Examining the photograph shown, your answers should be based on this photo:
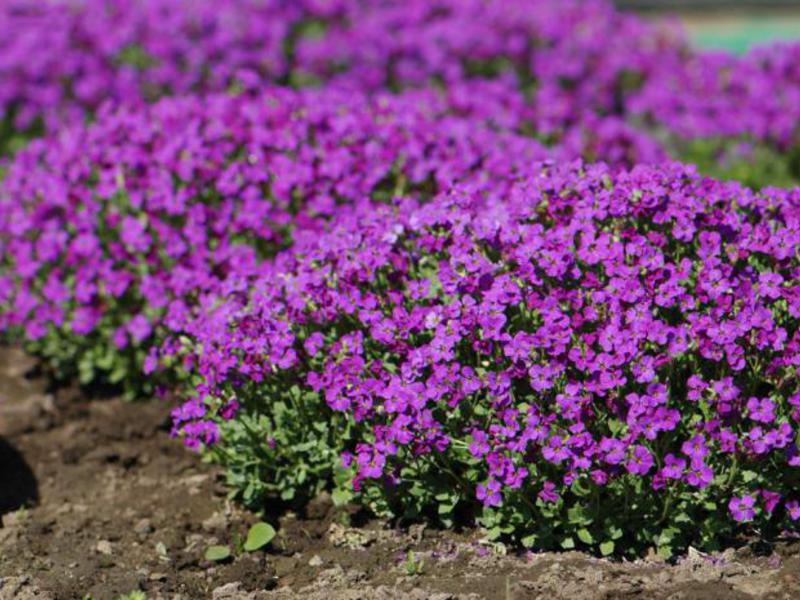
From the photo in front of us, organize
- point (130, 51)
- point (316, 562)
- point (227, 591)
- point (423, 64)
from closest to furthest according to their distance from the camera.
→ point (227, 591) → point (316, 562) → point (130, 51) → point (423, 64)

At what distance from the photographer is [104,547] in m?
4.82

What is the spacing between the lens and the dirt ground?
4180 mm

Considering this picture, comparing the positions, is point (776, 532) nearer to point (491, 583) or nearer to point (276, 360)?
point (491, 583)

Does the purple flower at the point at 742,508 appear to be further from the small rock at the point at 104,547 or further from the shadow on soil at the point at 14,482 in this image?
the shadow on soil at the point at 14,482

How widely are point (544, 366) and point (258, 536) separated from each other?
139cm

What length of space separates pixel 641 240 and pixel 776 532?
119 cm

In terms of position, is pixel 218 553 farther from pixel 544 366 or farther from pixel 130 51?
pixel 130 51

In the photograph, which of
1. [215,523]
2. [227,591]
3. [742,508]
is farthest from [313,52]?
[742,508]

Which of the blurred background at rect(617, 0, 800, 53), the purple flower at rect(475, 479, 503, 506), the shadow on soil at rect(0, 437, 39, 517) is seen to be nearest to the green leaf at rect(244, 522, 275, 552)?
the purple flower at rect(475, 479, 503, 506)

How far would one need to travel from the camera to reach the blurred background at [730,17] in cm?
1536

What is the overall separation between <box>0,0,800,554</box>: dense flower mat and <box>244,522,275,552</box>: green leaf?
0.17 metres

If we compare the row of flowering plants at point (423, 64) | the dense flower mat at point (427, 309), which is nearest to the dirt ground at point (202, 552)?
the dense flower mat at point (427, 309)

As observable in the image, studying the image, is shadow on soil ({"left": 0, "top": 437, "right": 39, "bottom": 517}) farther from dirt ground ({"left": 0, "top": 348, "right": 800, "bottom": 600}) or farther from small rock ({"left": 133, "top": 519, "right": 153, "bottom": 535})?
small rock ({"left": 133, "top": 519, "right": 153, "bottom": 535})

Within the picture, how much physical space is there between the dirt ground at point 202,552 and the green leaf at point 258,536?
0.14 ft
